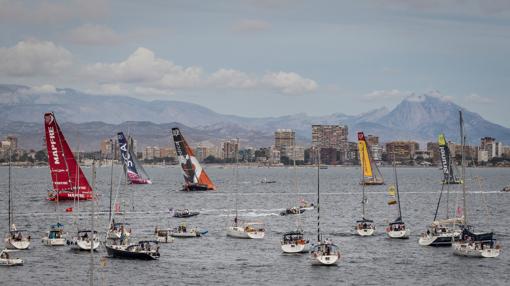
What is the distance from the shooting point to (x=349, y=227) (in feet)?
438

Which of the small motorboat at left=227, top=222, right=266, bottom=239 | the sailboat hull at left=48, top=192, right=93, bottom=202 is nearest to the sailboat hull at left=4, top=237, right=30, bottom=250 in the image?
the small motorboat at left=227, top=222, right=266, bottom=239

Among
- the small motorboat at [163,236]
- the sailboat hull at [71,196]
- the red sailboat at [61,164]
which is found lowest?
the small motorboat at [163,236]

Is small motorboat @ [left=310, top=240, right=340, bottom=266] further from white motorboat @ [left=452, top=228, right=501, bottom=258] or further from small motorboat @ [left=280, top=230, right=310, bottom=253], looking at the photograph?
white motorboat @ [left=452, top=228, right=501, bottom=258]

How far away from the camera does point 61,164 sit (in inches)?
6550

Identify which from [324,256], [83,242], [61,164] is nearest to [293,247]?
[324,256]

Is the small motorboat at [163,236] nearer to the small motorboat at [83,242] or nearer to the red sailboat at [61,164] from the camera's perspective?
the small motorboat at [83,242]

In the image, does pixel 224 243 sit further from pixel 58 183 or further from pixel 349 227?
pixel 58 183

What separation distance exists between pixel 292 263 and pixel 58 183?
81808 mm

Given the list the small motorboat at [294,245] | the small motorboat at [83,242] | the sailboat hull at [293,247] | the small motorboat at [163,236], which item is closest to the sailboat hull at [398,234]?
the small motorboat at [294,245]

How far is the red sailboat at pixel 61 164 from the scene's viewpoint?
165 metres

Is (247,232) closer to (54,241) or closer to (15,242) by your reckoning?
(54,241)

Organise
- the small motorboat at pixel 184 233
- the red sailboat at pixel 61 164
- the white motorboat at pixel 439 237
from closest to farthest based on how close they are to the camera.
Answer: the white motorboat at pixel 439 237 < the small motorboat at pixel 184 233 < the red sailboat at pixel 61 164

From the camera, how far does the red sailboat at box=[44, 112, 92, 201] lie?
165m

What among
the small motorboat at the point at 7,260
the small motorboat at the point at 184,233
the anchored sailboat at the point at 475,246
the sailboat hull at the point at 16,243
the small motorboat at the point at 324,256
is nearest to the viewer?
the small motorboat at the point at 7,260
